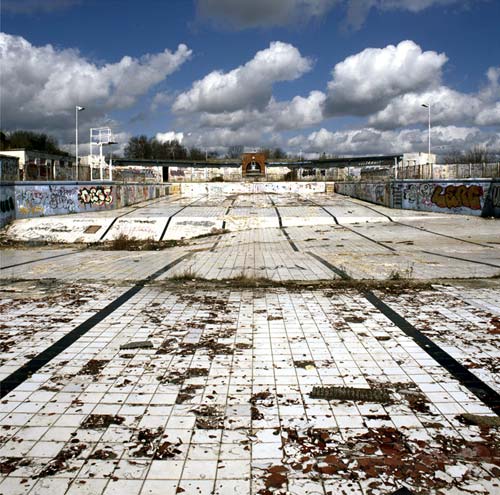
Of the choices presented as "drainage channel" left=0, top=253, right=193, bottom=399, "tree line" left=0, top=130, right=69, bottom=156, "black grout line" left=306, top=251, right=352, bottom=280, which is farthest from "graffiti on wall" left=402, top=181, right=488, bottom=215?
"tree line" left=0, top=130, right=69, bottom=156

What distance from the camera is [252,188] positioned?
39.2 m

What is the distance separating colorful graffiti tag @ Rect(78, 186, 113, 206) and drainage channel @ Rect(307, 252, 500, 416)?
60.6ft

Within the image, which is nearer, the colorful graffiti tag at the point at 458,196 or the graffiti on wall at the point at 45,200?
the graffiti on wall at the point at 45,200

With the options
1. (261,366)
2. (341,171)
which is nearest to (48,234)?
(261,366)

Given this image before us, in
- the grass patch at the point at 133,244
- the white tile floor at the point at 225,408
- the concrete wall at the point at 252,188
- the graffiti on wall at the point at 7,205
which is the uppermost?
the concrete wall at the point at 252,188

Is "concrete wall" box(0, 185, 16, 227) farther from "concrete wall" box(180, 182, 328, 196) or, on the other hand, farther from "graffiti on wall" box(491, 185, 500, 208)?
"graffiti on wall" box(491, 185, 500, 208)

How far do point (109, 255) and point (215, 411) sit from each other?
10316 mm

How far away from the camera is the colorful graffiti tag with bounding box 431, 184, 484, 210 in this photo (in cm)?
2106

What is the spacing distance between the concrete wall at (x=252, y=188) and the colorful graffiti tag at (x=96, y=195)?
13.9 m

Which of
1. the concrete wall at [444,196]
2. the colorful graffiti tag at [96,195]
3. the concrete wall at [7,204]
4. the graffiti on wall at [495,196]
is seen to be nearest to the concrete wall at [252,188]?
the concrete wall at [444,196]

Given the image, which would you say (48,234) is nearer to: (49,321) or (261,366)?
(49,321)

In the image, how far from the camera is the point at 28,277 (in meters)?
9.47

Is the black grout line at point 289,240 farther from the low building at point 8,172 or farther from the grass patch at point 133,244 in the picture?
the low building at point 8,172

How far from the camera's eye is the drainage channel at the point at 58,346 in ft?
13.9
